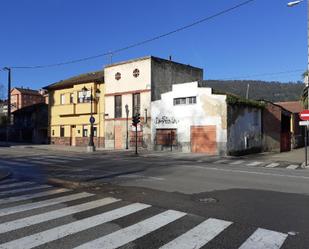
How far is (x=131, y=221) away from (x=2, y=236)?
92.6 inches

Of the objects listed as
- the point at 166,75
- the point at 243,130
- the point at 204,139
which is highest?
the point at 166,75

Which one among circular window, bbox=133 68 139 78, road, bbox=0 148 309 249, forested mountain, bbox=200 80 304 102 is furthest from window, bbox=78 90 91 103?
forested mountain, bbox=200 80 304 102

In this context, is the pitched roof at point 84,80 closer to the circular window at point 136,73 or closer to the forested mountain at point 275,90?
the circular window at point 136,73

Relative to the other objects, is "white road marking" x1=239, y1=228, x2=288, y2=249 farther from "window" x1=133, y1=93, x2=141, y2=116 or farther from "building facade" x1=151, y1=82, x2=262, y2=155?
"window" x1=133, y1=93, x2=141, y2=116

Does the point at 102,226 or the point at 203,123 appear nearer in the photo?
the point at 102,226

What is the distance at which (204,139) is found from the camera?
34.4 m

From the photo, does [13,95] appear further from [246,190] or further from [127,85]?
[246,190]

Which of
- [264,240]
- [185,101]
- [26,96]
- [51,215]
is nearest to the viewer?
[264,240]

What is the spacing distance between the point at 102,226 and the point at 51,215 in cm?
149

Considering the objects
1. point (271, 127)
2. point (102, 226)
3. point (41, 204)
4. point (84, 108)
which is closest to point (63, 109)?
point (84, 108)

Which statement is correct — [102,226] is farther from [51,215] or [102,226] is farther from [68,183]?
[68,183]

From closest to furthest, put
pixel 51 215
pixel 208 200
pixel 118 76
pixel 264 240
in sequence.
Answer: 1. pixel 264 240
2. pixel 51 215
3. pixel 208 200
4. pixel 118 76

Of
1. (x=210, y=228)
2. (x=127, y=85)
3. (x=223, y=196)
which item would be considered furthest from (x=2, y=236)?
(x=127, y=85)

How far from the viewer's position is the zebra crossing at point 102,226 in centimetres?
677
